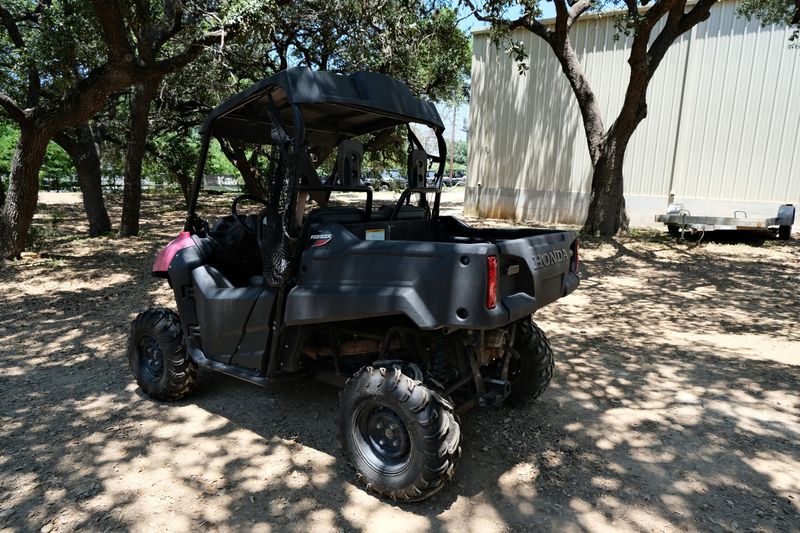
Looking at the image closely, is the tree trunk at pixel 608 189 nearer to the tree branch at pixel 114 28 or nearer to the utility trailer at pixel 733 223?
the utility trailer at pixel 733 223

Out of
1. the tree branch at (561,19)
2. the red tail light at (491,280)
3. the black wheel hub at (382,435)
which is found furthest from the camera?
the tree branch at (561,19)

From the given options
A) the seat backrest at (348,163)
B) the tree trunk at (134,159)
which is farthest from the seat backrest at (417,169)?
the tree trunk at (134,159)

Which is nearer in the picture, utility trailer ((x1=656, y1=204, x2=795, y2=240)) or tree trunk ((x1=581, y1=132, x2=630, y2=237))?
utility trailer ((x1=656, y1=204, x2=795, y2=240))

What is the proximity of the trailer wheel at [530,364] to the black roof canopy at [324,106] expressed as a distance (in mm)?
1485

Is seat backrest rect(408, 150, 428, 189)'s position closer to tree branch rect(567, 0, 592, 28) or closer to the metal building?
tree branch rect(567, 0, 592, 28)

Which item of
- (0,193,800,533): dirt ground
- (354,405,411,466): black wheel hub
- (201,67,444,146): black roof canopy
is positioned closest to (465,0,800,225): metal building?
(0,193,800,533): dirt ground

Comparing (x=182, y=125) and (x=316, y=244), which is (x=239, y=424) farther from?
(x=182, y=125)

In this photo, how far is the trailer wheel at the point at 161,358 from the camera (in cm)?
378

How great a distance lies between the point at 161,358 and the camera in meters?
3.96

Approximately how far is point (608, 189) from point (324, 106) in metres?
9.68

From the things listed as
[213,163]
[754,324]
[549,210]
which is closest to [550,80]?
[549,210]

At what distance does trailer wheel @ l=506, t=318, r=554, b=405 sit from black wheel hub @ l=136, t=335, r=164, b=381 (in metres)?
2.49

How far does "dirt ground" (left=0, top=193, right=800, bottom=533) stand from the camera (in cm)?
268

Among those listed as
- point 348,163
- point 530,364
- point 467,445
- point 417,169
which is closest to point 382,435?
point 467,445
